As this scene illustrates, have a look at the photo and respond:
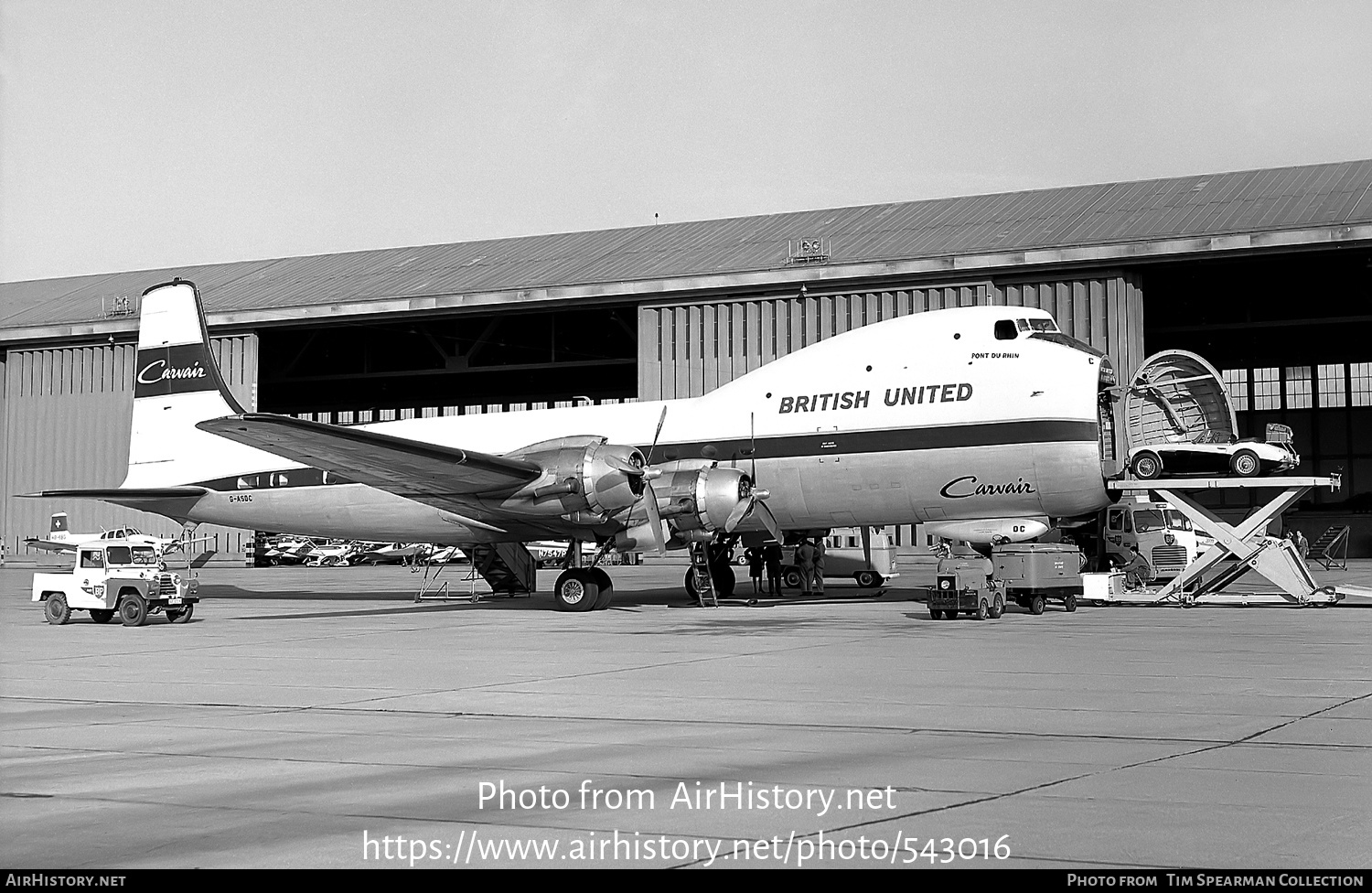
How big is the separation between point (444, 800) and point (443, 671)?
25.5 feet

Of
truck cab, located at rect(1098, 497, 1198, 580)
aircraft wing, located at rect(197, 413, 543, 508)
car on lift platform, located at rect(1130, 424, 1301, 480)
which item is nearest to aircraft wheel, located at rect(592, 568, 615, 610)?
aircraft wing, located at rect(197, 413, 543, 508)

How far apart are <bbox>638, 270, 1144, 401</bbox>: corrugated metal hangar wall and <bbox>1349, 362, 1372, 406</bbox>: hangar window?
31.1m

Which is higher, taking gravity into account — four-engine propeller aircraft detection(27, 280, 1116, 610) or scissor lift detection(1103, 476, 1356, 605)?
four-engine propeller aircraft detection(27, 280, 1116, 610)

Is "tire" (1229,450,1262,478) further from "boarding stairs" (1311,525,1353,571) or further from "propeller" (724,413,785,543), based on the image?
"boarding stairs" (1311,525,1353,571)

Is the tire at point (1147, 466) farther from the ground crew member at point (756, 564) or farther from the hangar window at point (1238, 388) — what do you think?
the hangar window at point (1238, 388)

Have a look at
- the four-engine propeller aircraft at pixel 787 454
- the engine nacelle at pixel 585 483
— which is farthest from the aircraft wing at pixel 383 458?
the engine nacelle at pixel 585 483

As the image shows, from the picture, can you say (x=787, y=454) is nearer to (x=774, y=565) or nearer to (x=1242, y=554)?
(x=774, y=565)

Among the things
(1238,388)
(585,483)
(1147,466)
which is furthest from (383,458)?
(1238,388)

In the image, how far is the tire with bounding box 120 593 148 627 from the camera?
22453mm

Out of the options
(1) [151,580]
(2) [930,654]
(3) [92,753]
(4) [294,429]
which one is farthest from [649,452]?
(3) [92,753]

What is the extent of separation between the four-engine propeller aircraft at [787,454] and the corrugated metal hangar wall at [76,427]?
91.8ft

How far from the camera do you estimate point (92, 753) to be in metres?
9.21

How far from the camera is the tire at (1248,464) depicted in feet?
94.3
